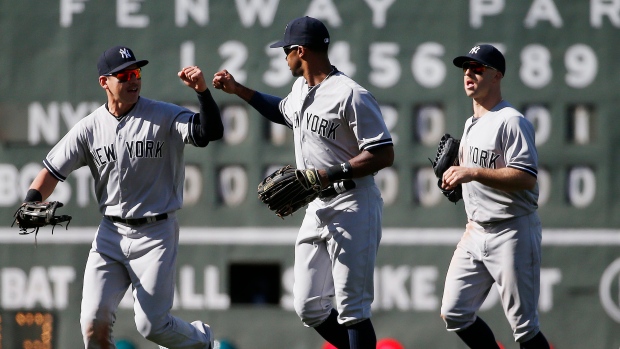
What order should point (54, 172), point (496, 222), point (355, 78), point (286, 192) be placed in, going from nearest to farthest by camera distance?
1. point (286, 192)
2. point (496, 222)
3. point (54, 172)
4. point (355, 78)

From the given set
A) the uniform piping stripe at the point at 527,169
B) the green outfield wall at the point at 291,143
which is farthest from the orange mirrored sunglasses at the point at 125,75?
the uniform piping stripe at the point at 527,169

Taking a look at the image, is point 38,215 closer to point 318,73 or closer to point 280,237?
point 318,73

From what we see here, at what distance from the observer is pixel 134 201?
5.82 m

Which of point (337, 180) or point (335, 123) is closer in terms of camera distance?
point (337, 180)

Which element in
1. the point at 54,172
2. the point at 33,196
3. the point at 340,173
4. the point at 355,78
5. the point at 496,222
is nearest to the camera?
the point at 340,173

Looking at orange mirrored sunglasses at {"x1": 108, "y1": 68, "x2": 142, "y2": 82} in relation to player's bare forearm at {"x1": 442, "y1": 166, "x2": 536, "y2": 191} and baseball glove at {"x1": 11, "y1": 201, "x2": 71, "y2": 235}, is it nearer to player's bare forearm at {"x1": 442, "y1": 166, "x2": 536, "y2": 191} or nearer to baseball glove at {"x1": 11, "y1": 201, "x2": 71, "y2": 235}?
baseball glove at {"x1": 11, "y1": 201, "x2": 71, "y2": 235}

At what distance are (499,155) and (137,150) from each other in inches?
74.0

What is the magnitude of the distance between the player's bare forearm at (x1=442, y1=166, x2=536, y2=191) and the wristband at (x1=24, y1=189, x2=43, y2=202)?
2140 millimetres

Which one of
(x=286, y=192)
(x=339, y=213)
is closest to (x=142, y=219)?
(x=286, y=192)

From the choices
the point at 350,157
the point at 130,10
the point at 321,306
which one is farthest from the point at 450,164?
the point at 130,10

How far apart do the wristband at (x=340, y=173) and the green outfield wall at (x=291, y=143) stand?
1.94m

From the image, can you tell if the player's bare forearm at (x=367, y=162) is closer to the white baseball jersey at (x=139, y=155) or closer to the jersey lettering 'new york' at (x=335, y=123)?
the jersey lettering 'new york' at (x=335, y=123)

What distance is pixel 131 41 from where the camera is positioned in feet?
24.2

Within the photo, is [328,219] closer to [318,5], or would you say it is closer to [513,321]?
[513,321]
